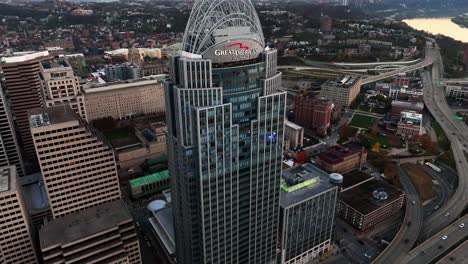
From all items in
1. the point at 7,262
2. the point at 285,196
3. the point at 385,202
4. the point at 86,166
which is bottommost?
the point at 385,202

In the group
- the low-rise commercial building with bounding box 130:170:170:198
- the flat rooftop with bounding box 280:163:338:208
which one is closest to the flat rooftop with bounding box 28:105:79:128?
the low-rise commercial building with bounding box 130:170:170:198

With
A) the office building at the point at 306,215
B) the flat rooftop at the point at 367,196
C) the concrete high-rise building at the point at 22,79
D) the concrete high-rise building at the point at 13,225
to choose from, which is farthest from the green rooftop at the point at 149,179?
the flat rooftop at the point at 367,196

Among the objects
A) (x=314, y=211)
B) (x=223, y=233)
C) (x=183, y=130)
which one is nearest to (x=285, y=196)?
(x=314, y=211)

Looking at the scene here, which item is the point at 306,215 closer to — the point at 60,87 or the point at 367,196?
the point at 367,196

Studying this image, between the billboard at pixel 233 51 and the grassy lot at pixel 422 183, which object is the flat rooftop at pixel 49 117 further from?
the grassy lot at pixel 422 183

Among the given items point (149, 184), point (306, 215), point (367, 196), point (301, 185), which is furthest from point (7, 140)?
point (367, 196)

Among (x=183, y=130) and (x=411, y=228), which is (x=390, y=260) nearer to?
(x=411, y=228)
